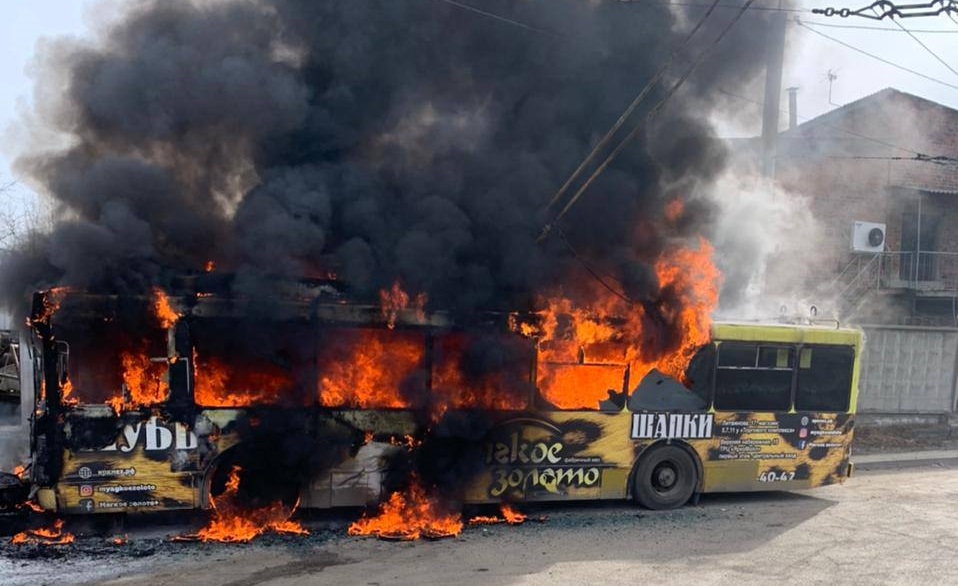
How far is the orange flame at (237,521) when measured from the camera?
299 inches

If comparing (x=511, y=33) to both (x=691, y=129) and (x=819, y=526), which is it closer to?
(x=691, y=129)

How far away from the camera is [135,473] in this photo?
7.38m

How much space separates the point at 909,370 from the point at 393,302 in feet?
44.1

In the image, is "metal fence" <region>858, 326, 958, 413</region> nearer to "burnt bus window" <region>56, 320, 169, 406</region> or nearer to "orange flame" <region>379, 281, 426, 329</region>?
"orange flame" <region>379, 281, 426, 329</region>

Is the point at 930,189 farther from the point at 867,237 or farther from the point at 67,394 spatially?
the point at 67,394

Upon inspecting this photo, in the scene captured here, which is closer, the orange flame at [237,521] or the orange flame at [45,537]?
the orange flame at [45,537]

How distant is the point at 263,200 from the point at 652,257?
16.6 ft

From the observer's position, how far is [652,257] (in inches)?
382

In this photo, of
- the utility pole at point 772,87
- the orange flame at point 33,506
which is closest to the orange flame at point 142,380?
the orange flame at point 33,506

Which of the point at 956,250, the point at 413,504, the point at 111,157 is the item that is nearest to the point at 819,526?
the point at 413,504

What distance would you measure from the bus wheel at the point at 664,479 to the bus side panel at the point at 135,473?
17.6 ft

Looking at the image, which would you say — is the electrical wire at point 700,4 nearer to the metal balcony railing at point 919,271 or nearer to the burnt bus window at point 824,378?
the burnt bus window at point 824,378

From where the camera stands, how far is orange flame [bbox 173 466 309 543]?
759 centimetres

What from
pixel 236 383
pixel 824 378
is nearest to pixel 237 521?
pixel 236 383
